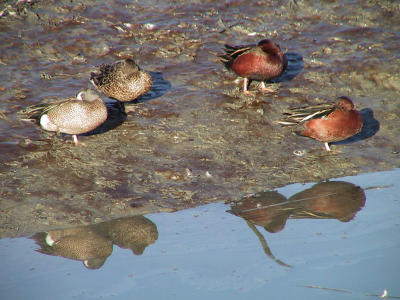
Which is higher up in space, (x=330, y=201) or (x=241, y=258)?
(x=241, y=258)

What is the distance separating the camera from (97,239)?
16.7 feet

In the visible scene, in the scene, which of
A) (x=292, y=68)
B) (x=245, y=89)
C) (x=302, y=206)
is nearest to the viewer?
(x=302, y=206)

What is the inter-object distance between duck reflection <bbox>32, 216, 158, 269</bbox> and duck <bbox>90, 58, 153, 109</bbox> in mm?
2737

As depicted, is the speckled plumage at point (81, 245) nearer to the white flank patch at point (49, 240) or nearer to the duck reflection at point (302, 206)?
the white flank patch at point (49, 240)

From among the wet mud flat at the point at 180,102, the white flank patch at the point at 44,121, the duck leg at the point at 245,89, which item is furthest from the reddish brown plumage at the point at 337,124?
the white flank patch at the point at 44,121

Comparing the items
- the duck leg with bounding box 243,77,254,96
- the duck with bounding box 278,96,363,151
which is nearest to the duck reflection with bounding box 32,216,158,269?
the duck with bounding box 278,96,363,151

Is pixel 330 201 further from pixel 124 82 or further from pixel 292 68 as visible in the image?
pixel 292 68

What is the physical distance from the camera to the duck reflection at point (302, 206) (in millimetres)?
5416

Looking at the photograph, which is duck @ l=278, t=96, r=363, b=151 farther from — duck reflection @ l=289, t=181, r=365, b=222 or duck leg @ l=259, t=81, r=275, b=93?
duck leg @ l=259, t=81, r=275, b=93

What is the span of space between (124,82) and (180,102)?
41.9 inches

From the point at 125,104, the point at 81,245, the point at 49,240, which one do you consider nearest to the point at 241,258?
the point at 81,245

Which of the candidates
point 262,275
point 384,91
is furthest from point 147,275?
point 384,91

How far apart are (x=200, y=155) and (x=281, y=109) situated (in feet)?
6.37

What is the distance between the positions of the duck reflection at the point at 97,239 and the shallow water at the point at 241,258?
22mm
